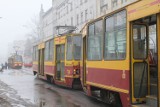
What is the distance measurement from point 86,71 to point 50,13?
7105cm

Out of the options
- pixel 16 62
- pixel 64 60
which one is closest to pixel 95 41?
pixel 64 60

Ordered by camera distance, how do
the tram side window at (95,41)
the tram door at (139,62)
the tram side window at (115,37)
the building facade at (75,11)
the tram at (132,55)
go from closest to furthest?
the tram at (132,55) < the tram door at (139,62) < the tram side window at (115,37) < the tram side window at (95,41) < the building facade at (75,11)

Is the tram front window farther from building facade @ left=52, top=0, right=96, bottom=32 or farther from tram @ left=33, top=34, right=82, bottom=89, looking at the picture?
building facade @ left=52, top=0, right=96, bottom=32

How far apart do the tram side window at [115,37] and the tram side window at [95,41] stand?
2.02ft

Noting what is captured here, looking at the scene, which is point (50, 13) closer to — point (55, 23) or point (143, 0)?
point (55, 23)

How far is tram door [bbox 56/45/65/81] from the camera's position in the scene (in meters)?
20.0

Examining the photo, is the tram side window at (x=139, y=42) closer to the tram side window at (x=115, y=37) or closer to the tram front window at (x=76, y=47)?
the tram side window at (x=115, y=37)

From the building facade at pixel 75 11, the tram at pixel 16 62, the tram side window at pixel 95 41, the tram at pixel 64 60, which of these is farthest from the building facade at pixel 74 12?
the tram side window at pixel 95 41

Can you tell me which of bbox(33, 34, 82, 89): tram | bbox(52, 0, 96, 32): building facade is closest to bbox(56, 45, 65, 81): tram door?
bbox(33, 34, 82, 89): tram

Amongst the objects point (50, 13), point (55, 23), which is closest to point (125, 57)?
point (55, 23)

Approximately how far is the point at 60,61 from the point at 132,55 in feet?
37.3

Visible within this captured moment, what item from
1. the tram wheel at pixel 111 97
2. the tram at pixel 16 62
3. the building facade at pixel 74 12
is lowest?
the tram wheel at pixel 111 97

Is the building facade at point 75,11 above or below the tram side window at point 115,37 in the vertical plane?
above

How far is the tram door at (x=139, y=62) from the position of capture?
30.6 ft
